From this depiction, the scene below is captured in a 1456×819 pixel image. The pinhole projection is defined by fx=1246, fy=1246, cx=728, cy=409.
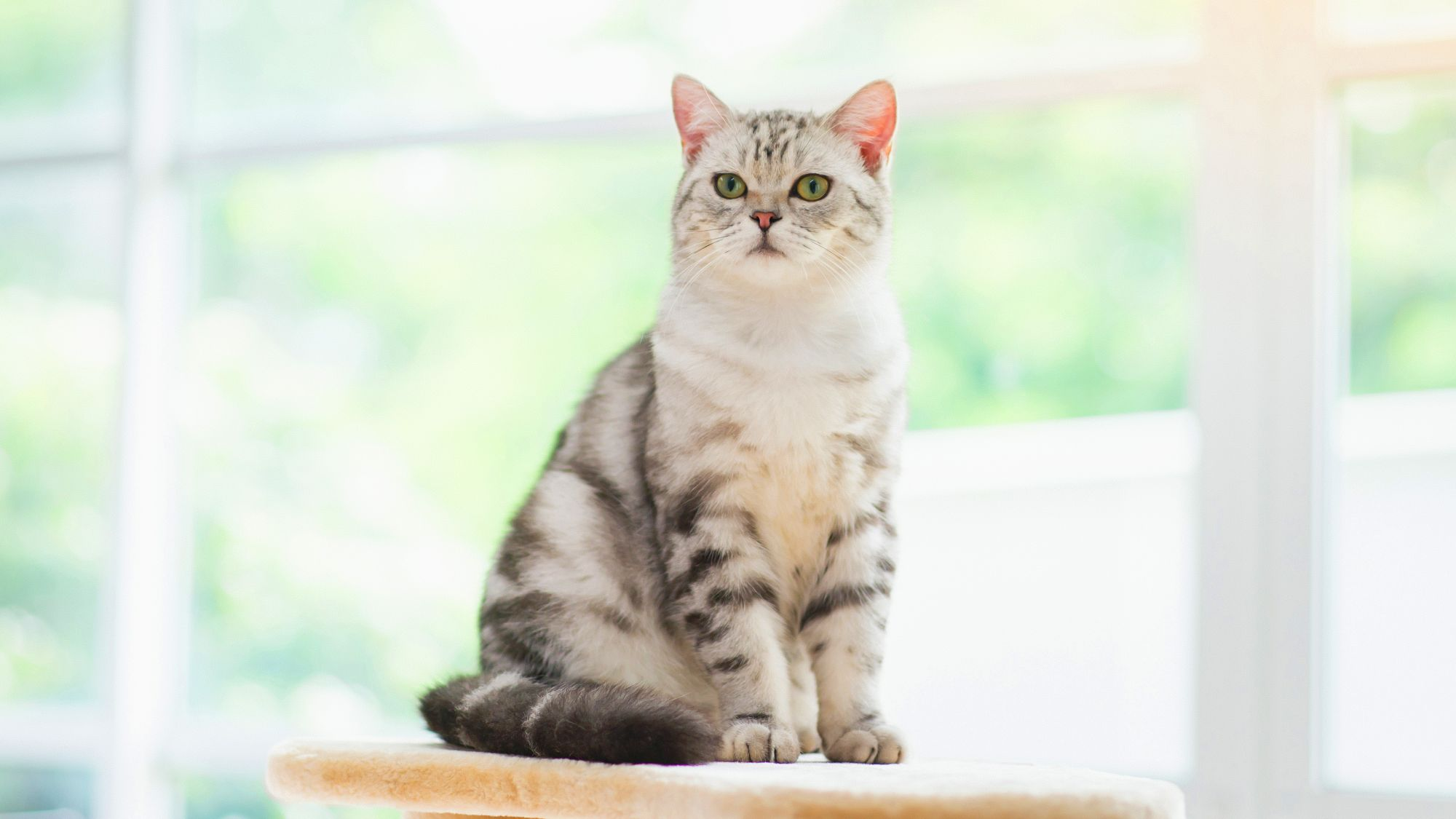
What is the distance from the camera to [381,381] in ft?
10.4

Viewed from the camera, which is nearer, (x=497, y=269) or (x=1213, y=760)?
(x=1213, y=760)

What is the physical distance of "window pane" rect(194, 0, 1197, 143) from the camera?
2711 millimetres

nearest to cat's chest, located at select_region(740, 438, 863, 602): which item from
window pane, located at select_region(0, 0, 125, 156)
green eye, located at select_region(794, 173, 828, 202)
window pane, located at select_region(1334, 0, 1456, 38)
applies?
green eye, located at select_region(794, 173, 828, 202)

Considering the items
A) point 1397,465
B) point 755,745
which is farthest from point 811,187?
point 1397,465

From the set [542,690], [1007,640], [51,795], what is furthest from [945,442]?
[51,795]

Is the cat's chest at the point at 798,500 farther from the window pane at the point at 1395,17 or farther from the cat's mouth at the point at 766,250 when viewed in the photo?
the window pane at the point at 1395,17

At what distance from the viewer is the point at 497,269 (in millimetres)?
3088

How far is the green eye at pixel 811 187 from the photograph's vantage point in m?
1.57

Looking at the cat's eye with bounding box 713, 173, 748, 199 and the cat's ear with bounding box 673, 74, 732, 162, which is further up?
the cat's ear with bounding box 673, 74, 732, 162

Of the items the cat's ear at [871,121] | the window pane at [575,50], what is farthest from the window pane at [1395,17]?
the cat's ear at [871,121]

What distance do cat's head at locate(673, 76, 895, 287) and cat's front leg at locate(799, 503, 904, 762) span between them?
338 mm

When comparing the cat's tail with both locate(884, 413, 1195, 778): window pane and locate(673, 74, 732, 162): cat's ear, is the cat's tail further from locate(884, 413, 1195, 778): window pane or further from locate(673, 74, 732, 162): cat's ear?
locate(884, 413, 1195, 778): window pane

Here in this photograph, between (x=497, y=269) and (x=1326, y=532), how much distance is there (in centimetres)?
195

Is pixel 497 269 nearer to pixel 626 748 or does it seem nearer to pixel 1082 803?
pixel 626 748
